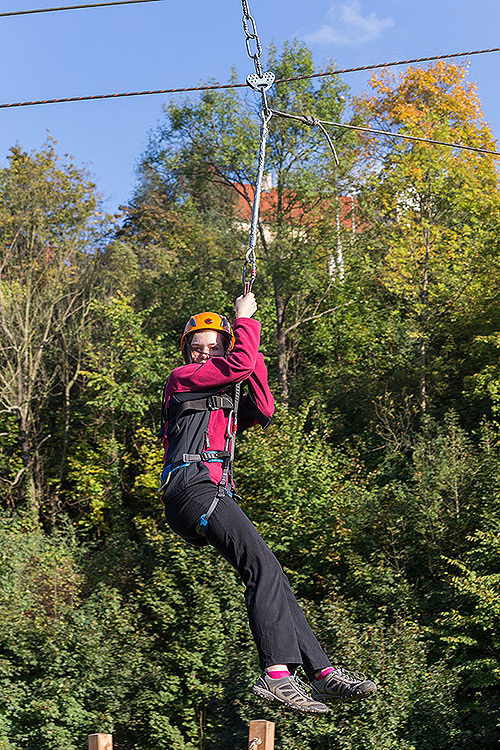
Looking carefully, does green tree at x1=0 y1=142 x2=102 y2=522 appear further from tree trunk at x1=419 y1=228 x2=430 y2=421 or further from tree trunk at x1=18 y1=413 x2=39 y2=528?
tree trunk at x1=419 y1=228 x2=430 y2=421

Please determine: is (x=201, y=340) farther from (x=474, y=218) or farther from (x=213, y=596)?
(x=474, y=218)

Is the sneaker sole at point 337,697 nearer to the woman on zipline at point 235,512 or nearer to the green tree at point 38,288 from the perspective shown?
the woman on zipline at point 235,512

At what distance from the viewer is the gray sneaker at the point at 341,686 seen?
11.3ft

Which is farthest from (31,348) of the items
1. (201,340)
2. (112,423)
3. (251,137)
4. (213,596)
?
(201,340)

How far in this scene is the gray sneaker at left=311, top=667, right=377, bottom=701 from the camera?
346cm

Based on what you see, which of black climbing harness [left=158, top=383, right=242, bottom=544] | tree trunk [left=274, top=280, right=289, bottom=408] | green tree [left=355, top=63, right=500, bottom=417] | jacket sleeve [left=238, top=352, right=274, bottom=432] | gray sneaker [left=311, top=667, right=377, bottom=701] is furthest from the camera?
tree trunk [left=274, top=280, right=289, bottom=408]

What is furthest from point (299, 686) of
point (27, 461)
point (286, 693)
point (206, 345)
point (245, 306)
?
point (27, 461)

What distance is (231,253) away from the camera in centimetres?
2181

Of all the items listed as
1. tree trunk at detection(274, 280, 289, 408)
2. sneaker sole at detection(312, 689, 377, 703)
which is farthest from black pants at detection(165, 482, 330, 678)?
tree trunk at detection(274, 280, 289, 408)

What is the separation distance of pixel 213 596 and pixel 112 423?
7960 millimetres

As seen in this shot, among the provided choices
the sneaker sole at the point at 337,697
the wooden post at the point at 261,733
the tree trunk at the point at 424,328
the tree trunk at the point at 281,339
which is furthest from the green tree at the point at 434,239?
the sneaker sole at the point at 337,697

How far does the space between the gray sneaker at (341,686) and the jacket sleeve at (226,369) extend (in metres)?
1.30

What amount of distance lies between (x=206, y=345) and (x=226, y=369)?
0.30 meters

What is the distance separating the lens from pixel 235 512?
11.5 ft
